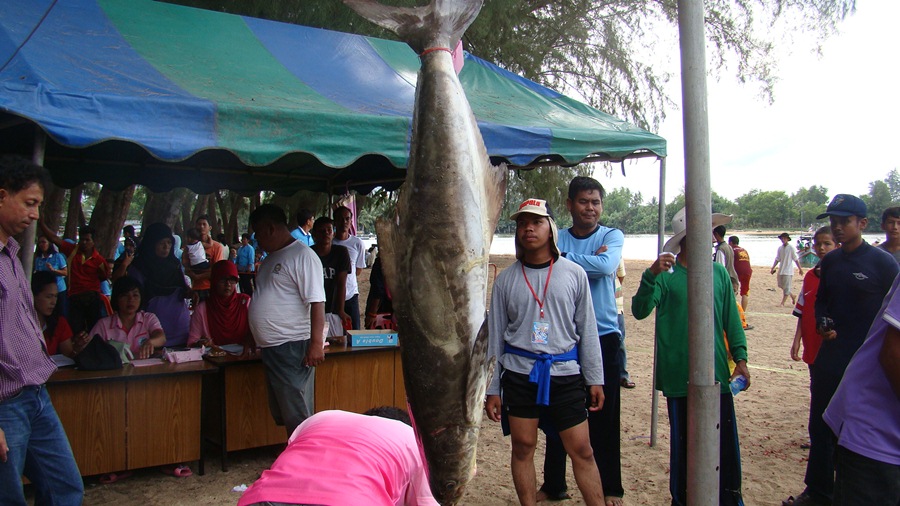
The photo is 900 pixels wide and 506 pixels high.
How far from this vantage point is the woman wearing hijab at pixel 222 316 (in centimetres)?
518

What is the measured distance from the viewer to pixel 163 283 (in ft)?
19.1

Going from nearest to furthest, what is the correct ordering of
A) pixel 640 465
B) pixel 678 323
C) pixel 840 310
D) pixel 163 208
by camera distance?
1. pixel 678 323
2. pixel 840 310
3. pixel 640 465
4. pixel 163 208

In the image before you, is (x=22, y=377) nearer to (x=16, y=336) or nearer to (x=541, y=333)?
(x=16, y=336)

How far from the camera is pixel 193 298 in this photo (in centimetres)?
645

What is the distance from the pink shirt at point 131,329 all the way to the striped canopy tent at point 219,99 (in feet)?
4.12

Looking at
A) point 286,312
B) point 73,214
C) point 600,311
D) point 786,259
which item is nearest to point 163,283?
point 286,312

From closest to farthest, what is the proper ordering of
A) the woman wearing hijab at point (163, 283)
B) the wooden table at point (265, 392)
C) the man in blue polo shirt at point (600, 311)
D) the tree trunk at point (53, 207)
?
the man in blue polo shirt at point (600, 311) < the wooden table at point (265, 392) < the woman wearing hijab at point (163, 283) < the tree trunk at point (53, 207)

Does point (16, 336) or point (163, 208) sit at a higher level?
point (163, 208)

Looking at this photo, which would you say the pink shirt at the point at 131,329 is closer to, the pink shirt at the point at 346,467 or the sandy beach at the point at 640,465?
the sandy beach at the point at 640,465

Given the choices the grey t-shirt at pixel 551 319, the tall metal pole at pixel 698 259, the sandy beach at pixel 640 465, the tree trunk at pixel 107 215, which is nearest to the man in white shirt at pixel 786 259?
the sandy beach at pixel 640 465

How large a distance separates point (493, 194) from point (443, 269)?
1.05 ft

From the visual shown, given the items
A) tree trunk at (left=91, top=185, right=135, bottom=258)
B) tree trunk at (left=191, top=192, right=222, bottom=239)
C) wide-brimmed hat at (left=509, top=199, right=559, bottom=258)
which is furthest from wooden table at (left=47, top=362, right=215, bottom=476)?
tree trunk at (left=191, top=192, right=222, bottom=239)

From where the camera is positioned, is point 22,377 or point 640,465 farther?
point 640,465

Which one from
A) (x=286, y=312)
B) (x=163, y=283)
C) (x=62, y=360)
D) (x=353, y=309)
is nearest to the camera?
(x=286, y=312)
